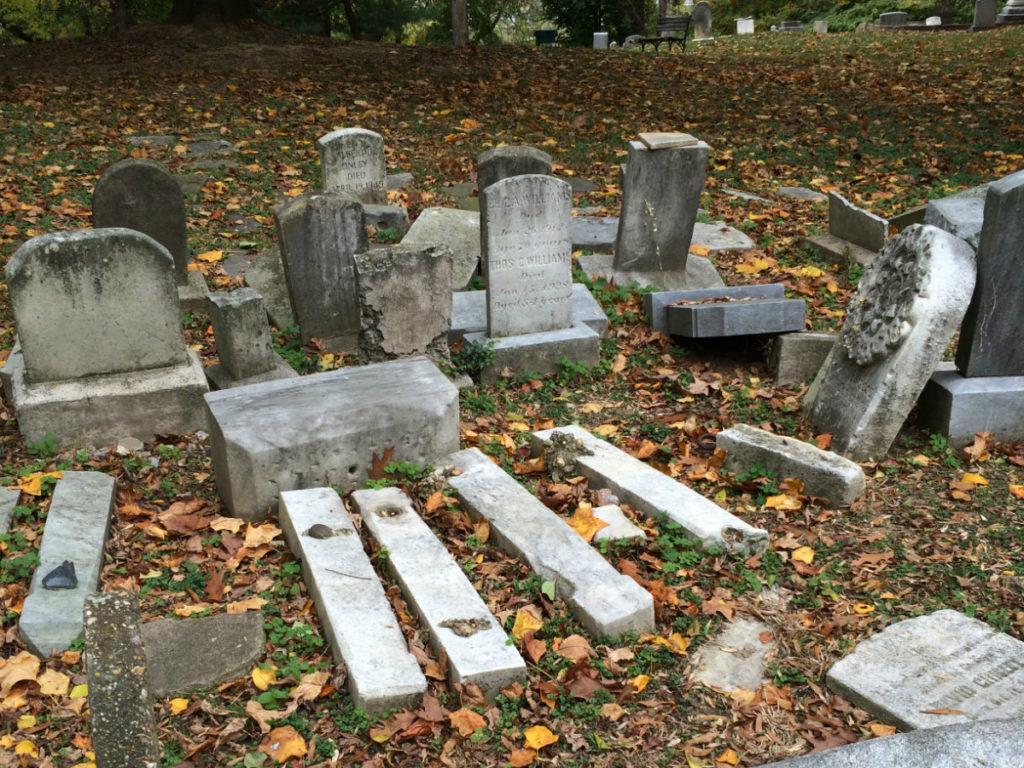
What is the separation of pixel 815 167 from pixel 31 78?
12.1 meters

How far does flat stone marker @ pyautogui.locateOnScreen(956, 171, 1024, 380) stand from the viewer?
5789 mm

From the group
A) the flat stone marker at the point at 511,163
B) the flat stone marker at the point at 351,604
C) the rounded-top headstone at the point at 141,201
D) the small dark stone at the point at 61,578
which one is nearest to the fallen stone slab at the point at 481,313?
the flat stone marker at the point at 511,163

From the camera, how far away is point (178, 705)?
3.96 meters

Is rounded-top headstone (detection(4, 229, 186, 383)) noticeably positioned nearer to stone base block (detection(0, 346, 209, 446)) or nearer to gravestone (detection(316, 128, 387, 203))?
stone base block (detection(0, 346, 209, 446))

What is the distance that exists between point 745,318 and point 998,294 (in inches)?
71.5

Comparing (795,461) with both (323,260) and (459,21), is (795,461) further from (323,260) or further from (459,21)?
(459,21)

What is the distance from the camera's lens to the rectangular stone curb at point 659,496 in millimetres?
4988

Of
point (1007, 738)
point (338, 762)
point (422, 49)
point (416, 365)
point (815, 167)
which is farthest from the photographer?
point (422, 49)

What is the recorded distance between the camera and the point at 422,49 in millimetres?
19047

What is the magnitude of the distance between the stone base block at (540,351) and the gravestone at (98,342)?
6.91 ft

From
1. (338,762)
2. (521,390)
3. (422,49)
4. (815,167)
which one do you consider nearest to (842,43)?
(422,49)

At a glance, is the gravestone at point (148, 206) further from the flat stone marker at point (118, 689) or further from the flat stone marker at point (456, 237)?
the flat stone marker at point (118, 689)

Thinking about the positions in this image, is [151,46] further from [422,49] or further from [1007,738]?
[1007,738]

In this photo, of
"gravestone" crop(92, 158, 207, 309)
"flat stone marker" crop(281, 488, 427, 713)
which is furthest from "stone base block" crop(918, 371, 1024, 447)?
"gravestone" crop(92, 158, 207, 309)
